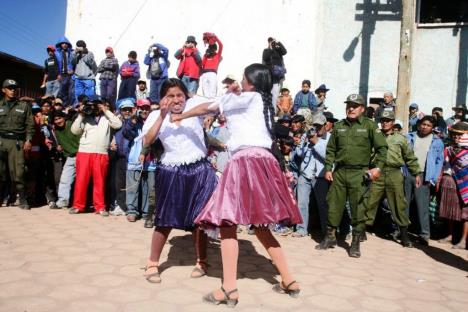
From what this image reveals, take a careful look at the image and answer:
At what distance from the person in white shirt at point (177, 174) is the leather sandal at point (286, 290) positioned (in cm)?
94

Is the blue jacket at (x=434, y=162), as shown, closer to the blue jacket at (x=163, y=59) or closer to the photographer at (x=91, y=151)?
the photographer at (x=91, y=151)

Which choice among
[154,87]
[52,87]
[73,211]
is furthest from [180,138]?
[52,87]

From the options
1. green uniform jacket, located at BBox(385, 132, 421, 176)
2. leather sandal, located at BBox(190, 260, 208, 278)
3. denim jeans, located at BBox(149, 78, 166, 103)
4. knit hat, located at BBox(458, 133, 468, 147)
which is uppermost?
denim jeans, located at BBox(149, 78, 166, 103)

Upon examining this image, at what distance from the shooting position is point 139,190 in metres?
6.95

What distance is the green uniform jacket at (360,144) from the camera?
209 inches

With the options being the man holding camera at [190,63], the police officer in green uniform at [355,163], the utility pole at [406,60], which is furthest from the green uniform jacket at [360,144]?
the man holding camera at [190,63]

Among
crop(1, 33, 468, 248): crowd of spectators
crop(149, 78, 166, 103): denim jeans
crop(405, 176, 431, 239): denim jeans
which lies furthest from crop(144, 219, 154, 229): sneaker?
crop(149, 78, 166, 103): denim jeans

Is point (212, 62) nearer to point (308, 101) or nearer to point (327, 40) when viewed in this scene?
point (308, 101)

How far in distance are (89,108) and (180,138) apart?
389 cm

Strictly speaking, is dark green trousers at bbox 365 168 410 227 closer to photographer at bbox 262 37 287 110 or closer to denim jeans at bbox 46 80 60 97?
photographer at bbox 262 37 287 110

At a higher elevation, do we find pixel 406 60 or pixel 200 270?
pixel 406 60

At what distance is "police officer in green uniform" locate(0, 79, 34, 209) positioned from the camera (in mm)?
7031

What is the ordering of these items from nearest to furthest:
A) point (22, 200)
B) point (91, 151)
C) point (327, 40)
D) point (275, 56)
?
point (91, 151)
point (22, 200)
point (275, 56)
point (327, 40)

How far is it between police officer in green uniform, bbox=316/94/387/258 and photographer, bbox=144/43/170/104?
6801mm
